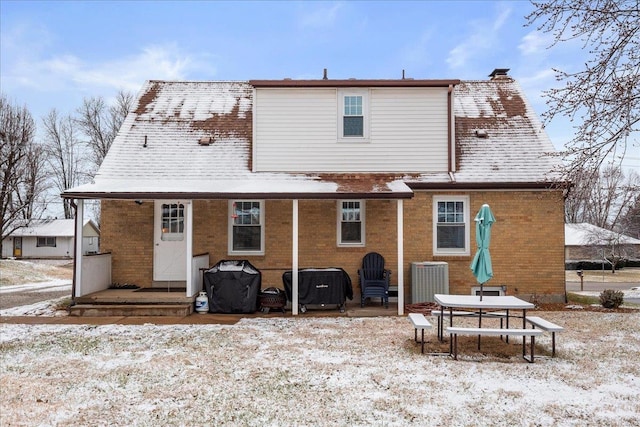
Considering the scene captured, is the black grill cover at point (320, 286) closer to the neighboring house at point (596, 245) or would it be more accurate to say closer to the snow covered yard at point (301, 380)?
Answer: the snow covered yard at point (301, 380)

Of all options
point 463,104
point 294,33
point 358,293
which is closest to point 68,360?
point 358,293

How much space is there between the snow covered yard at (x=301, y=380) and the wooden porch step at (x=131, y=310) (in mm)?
1595

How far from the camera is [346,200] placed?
12.1 meters

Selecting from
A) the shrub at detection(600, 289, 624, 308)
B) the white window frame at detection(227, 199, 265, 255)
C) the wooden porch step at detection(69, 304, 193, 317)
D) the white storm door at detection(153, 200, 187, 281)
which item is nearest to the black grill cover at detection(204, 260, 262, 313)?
the wooden porch step at detection(69, 304, 193, 317)

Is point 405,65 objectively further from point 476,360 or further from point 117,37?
point 476,360

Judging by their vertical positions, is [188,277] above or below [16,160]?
below

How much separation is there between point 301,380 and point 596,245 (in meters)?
34.0

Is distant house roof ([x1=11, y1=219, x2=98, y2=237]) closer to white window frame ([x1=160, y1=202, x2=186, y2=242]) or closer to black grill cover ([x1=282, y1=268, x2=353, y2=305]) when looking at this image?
white window frame ([x1=160, y1=202, x2=186, y2=242])

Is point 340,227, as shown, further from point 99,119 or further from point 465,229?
point 99,119

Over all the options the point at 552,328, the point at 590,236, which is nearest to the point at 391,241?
the point at 552,328

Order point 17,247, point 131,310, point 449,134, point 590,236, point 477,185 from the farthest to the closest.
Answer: point 17,247 < point 590,236 < point 449,134 < point 477,185 < point 131,310

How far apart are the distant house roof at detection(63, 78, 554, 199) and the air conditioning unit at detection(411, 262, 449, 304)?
200 cm

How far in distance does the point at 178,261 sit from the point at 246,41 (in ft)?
19.7

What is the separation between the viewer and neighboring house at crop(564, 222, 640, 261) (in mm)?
33375
